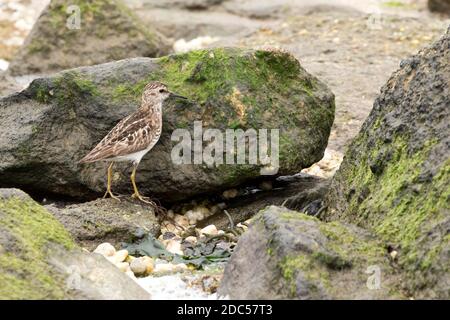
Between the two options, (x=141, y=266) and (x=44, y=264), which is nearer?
(x=44, y=264)

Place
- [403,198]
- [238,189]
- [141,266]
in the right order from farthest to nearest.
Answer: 1. [238,189]
2. [141,266]
3. [403,198]

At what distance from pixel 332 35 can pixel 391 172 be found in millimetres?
8390

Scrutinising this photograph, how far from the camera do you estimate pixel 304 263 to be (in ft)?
19.6

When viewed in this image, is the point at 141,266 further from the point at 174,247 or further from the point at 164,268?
the point at 174,247

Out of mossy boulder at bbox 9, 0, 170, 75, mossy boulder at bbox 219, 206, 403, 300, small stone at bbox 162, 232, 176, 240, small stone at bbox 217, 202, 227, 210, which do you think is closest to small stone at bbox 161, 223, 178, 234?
small stone at bbox 162, 232, 176, 240

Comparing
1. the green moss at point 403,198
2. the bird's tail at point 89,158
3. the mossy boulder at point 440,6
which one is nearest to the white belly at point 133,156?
the bird's tail at point 89,158

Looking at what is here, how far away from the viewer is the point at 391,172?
710 centimetres

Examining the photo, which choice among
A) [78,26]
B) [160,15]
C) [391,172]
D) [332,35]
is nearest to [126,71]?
[391,172]

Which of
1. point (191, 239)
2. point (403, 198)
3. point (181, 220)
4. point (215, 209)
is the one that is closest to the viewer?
point (403, 198)

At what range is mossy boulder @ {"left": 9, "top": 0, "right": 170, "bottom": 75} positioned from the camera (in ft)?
47.3

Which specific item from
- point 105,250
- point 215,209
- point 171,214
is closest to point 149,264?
point 105,250

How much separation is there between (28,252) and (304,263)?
1871mm

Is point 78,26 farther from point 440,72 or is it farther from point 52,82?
point 440,72

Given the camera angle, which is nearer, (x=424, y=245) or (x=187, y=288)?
(x=424, y=245)
